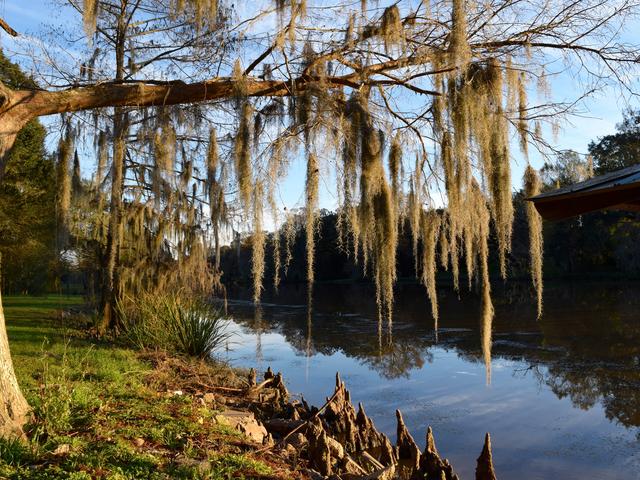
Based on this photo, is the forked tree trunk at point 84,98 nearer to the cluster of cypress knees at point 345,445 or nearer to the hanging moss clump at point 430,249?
the hanging moss clump at point 430,249

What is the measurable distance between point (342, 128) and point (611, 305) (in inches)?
699

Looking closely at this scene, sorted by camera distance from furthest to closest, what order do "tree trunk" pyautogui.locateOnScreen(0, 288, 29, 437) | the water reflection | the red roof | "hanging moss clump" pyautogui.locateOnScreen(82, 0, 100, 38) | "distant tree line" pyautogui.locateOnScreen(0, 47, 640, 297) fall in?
"distant tree line" pyautogui.locateOnScreen(0, 47, 640, 297) → the water reflection → "hanging moss clump" pyautogui.locateOnScreen(82, 0, 100, 38) → "tree trunk" pyautogui.locateOnScreen(0, 288, 29, 437) → the red roof

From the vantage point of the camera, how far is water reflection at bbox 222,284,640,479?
5926 mm

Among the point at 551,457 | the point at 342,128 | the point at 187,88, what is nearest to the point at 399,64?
the point at 342,128

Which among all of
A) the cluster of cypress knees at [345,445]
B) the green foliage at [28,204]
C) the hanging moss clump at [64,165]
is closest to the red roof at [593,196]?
the cluster of cypress knees at [345,445]

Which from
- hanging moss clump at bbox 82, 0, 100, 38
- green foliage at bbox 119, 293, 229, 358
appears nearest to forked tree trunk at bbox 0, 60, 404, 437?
hanging moss clump at bbox 82, 0, 100, 38

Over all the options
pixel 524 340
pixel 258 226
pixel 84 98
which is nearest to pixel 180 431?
pixel 258 226

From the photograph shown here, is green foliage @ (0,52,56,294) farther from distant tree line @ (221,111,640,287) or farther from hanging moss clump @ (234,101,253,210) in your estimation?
hanging moss clump @ (234,101,253,210)

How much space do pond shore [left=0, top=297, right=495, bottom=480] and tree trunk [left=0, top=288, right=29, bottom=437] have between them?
11cm

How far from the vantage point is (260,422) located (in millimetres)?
5309

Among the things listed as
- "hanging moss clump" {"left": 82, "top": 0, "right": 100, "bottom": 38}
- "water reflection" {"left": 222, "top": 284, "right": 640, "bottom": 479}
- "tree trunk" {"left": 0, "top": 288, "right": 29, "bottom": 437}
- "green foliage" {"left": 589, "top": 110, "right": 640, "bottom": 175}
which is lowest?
"water reflection" {"left": 222, "top": 284, "right": 640, "bottom": 479}

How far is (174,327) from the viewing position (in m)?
8.09

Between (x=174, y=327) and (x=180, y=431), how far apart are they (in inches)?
169

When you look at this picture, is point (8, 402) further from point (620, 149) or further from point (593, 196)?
point (620, 149)
